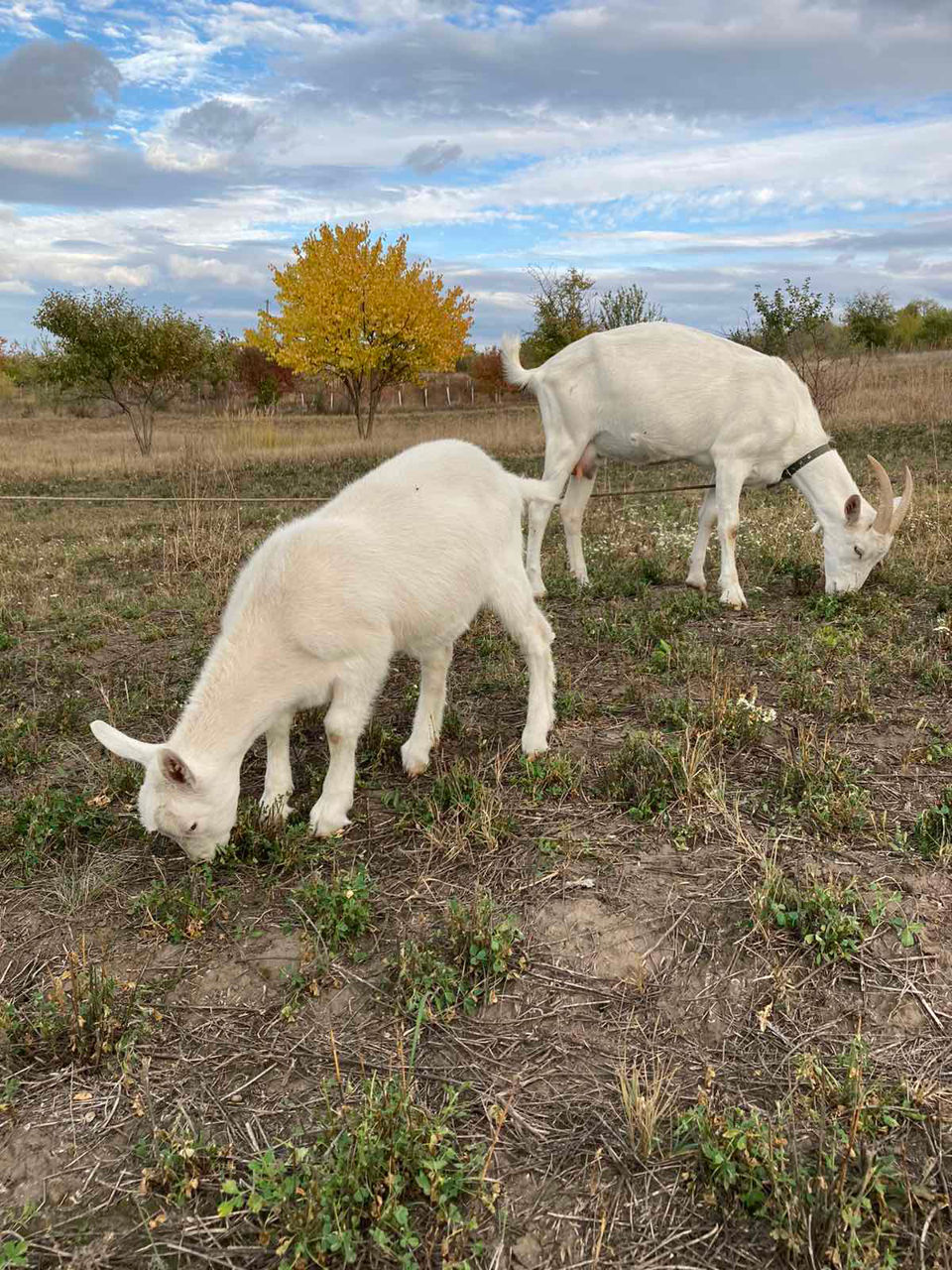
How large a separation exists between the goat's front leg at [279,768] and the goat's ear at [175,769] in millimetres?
714

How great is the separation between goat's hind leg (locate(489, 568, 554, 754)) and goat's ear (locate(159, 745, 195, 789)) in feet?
5.98

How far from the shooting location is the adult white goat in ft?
23.7

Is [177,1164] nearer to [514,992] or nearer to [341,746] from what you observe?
[514,992]

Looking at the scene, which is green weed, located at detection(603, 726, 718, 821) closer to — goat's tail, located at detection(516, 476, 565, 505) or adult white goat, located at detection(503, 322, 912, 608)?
goat's tail, located at detection(516, 476, 565, 505)

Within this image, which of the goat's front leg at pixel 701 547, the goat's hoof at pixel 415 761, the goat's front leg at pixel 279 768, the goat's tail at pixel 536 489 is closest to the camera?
the goat's front leg at pixel 279 768

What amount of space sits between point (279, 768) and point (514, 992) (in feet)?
5.56

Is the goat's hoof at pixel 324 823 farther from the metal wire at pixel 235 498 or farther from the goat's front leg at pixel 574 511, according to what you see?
the goat's front leg at pixel 574 511

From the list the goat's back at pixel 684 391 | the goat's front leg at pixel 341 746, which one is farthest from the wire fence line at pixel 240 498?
the goat's front leg at pixel 341 746

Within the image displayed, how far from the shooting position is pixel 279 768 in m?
Answer: 4.09

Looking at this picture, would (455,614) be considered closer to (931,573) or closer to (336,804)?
(336,804)

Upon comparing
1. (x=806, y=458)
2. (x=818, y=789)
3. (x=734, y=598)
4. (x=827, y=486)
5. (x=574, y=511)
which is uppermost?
(x=806, y=458)

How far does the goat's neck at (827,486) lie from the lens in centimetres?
729

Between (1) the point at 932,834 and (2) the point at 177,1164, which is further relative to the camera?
(1) the point at 932,834

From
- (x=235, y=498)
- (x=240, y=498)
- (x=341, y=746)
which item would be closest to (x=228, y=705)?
(x=341, y=746)
